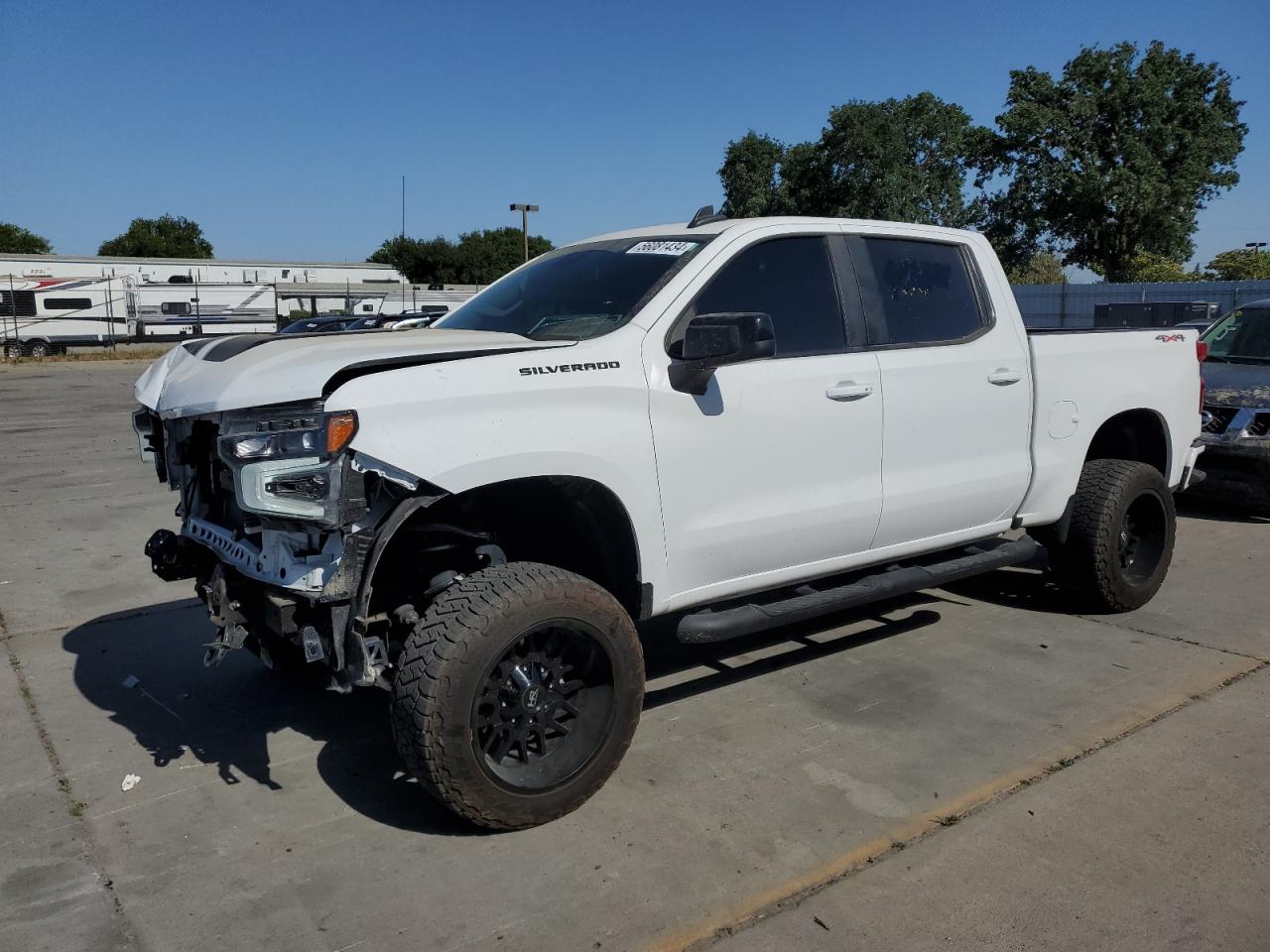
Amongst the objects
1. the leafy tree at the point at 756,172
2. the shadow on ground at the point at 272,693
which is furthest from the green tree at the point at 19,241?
the shadow on ground at the point at 272,693

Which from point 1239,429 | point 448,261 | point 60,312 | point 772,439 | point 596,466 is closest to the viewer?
point 596,466

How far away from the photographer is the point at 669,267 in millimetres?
4035

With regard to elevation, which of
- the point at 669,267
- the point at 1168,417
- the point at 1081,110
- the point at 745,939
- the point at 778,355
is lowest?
the point at 745,939

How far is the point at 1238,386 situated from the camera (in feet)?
27.2

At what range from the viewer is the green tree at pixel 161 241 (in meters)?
88.1

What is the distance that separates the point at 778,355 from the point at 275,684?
2.76 metres

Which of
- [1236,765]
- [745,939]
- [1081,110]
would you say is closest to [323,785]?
[745,939]

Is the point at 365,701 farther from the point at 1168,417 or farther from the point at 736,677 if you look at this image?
the point at 1168,417

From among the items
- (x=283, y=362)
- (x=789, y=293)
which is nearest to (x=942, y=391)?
(x=789, y=293)

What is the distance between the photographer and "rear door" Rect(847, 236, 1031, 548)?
4504 mm

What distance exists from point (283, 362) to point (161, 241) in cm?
9572

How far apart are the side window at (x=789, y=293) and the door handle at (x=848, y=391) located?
17 cm

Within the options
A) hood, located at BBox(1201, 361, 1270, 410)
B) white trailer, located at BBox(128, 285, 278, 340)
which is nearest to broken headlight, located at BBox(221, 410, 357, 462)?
hood, located at BBox(1201, 361, 1270, 410)

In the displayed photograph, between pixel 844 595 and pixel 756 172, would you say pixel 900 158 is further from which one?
pixel 844 595
